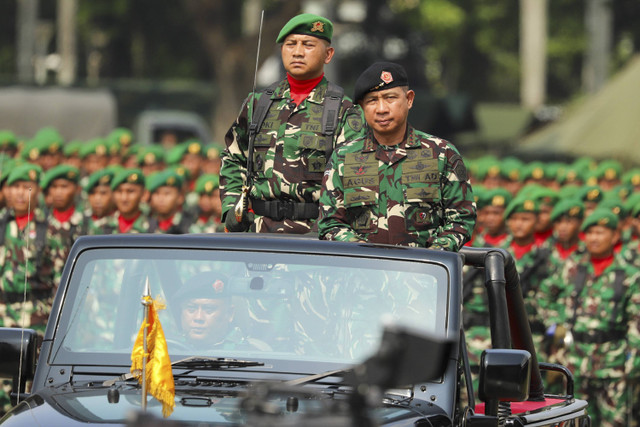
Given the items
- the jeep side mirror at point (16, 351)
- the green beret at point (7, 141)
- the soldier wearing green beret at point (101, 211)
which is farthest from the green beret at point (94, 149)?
the jeep side mirror at point (16, 351)

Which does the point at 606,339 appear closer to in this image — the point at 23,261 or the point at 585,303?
the point at 585,303

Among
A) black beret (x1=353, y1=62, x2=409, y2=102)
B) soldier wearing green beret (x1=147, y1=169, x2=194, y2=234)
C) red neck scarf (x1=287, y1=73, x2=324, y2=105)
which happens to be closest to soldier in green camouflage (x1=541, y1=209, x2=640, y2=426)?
soldier wearing green beret (x1=147, y1=169, x2=194, y2=234)

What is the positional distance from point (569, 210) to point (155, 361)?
9.47 meters

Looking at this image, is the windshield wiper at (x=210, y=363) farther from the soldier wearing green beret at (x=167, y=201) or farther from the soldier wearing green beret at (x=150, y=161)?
the soldier wearing green beret at (x=150, y=161)

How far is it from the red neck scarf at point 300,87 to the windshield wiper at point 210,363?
2.61 meters

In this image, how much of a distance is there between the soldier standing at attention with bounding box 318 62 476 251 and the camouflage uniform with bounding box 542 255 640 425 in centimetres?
561

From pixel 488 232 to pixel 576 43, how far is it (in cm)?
4090

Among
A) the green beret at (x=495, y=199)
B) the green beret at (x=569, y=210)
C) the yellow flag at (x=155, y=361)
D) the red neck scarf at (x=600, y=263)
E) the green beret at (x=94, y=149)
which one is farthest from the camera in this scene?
the green beret at (x=94, y=149)

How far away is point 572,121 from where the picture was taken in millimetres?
31469

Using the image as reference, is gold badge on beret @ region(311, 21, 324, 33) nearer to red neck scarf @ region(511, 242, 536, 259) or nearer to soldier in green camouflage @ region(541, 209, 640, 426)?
soldier in green camouflage @ region(541, 209, 640, 426)

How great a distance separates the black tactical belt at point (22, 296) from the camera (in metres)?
12.0

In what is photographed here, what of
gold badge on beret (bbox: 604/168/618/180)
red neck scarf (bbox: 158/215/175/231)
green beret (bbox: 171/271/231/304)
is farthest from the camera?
gold badge on beret (bbox: 604/168/618/180)

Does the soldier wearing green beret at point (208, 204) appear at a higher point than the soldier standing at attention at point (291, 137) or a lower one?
lower

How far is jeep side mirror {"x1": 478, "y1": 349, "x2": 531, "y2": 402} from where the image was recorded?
16.4ft
